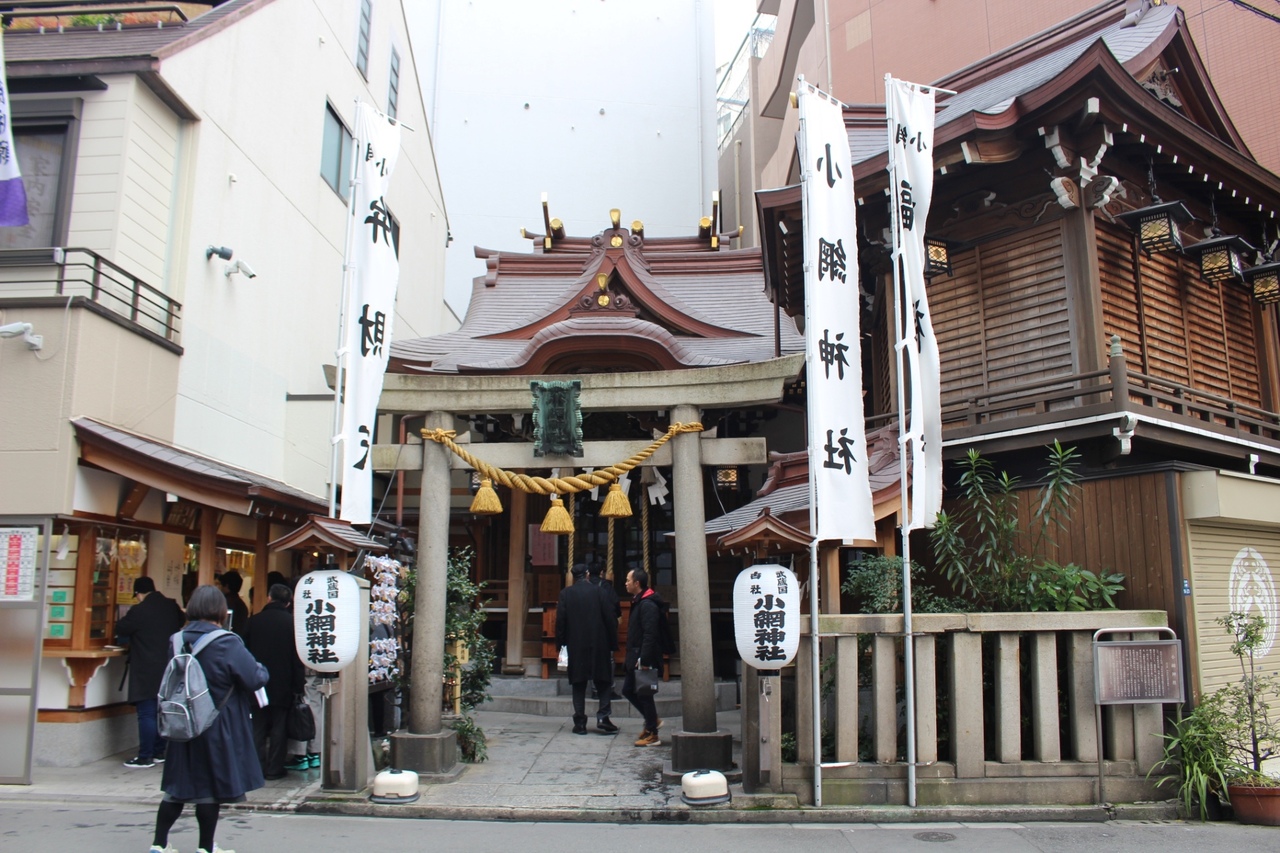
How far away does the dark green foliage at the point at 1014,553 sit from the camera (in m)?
8.62

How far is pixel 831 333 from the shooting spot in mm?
8117

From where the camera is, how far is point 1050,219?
10695mm

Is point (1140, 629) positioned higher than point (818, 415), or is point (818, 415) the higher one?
point (818, 415)

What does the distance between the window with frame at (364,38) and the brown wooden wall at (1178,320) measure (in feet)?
47.3

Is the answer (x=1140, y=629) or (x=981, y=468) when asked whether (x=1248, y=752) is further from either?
(x=981, y=468)

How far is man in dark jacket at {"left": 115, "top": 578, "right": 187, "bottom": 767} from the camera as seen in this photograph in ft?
30.2

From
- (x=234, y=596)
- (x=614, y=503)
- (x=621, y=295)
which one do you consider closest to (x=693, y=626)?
(x=614, y=503)

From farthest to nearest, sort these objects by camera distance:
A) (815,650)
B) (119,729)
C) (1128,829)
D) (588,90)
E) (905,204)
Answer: (588,90), (119,729), (905,204), (815,650), (1128,829)

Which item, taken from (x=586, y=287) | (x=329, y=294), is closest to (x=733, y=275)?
(x=586, y=287)

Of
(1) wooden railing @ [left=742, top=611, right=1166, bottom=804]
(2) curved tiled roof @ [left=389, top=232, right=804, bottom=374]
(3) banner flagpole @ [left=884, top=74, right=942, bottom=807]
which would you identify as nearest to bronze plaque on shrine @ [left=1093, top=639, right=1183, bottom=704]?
(1) wooden railing @ [left=742, top=611, right=1166, bottom=804]

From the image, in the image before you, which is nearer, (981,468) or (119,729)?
(119,729)

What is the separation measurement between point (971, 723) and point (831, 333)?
3648mm

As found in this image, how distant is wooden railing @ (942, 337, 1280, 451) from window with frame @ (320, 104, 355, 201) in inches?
472

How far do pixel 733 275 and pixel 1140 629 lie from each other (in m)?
13.0
